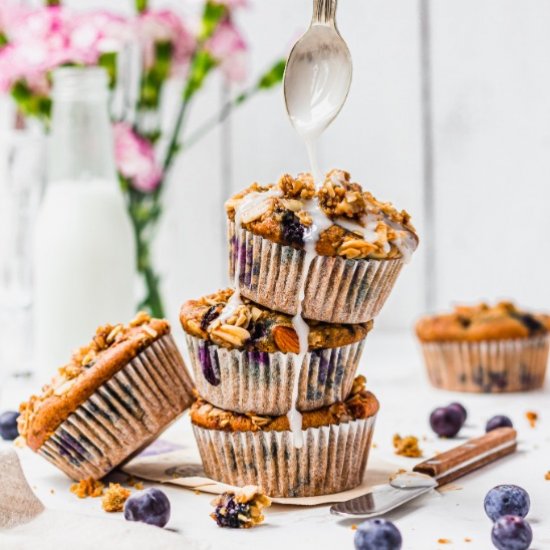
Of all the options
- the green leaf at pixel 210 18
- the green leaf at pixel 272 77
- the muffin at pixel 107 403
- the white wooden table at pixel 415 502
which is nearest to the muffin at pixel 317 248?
the muffin at pixel 107 403

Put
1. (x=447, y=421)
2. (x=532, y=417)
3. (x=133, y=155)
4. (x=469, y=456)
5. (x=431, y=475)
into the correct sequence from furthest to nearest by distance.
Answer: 1. (x=133, y=155)
2. (x=532, y=417)
3. (x=447, y=421)
4. (x=469, y=456)
5. (x=431, y=475)

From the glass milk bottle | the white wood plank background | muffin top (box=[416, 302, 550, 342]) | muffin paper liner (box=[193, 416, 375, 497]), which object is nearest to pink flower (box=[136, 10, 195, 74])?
the glass milk bottle

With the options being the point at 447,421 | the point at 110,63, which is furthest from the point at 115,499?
the point at 110,63

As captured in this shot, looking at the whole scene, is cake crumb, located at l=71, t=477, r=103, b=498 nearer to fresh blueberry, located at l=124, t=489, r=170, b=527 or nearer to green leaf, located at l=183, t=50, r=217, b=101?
fresh blueberry, located at l=124, t=489, r=170, b=527

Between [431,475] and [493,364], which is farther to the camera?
[493,364]

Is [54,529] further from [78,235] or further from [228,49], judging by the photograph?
[228,49]

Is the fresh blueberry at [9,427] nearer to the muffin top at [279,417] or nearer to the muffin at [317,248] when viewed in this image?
the muffin top at [279,417]
